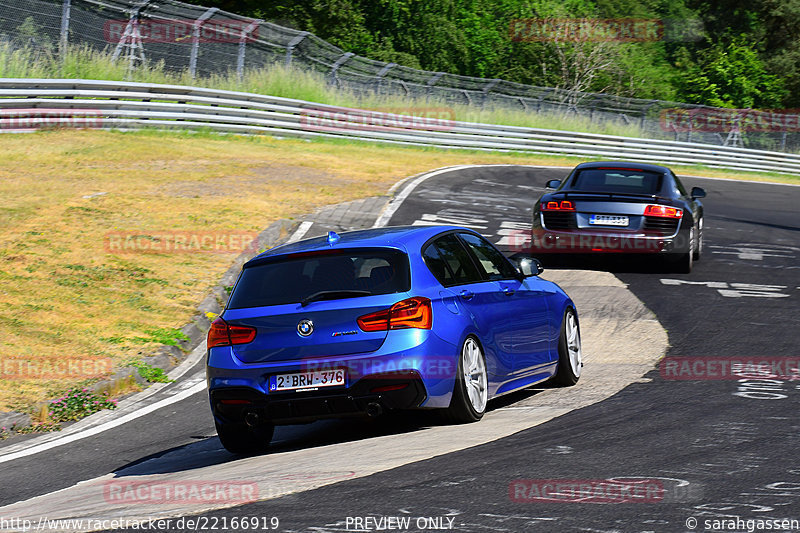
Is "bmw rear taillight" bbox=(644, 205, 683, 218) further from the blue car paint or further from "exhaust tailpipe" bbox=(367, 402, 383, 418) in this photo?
"exhaust tailpipe" bbox=(367, 402, 383, 418)

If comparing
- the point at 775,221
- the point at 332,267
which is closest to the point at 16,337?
the point at 332,267

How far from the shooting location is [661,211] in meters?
15.2

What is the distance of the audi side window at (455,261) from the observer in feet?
25.7

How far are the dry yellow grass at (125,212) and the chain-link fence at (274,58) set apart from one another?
135 inches

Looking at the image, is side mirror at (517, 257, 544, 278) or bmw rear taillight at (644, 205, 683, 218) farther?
bmw rear taillight at (644, 205, 683, 218)

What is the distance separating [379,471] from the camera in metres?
6.12

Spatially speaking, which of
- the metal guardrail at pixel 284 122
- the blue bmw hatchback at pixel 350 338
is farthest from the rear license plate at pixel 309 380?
the metal guardrail at pixel 284 122

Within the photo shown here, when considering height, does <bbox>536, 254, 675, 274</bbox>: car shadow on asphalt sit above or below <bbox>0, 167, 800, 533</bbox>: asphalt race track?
below

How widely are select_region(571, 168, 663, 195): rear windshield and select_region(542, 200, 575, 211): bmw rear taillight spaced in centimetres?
47

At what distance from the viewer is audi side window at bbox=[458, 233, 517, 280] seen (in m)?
8.53

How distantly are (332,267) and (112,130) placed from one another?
22.5 m

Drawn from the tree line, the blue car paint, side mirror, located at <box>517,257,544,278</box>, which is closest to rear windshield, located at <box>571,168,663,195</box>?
side mirror, located at <box>517,257,544,278</box>

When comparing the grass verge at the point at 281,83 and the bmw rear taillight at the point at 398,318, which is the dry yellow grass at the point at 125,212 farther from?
the bmw rear taillight at the point at 398,318

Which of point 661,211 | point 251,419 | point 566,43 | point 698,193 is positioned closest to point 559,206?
point 661,211
